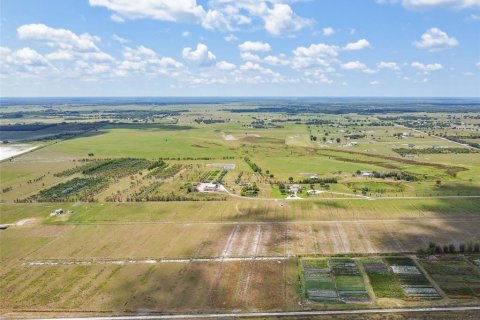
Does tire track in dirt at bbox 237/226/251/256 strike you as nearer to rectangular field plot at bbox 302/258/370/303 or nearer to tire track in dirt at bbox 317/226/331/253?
rectangular field plot at bbox 302/258/370/303

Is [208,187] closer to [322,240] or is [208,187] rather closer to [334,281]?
[322,240]

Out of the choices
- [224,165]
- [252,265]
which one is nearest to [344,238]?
[252,265]

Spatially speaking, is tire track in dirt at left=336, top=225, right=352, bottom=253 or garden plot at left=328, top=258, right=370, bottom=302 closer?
garden plot at left=328, top=258, right=370, bottom=302

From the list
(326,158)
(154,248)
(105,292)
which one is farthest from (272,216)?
(326,158)

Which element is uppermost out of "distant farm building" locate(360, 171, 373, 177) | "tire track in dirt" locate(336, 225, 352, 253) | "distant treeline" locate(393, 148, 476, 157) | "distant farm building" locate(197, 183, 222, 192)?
"distant treeline" locate(393, 148, 476, 157)

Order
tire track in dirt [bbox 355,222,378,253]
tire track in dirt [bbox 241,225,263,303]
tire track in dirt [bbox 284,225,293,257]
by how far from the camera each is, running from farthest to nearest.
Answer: tire track in dirt [bbox 355,222,378,253] → tire track in dirt [bbox 284,225,293,257] → tire track in dirt [bbox 241,225,263,303]

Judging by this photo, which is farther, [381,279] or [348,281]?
[381,279]

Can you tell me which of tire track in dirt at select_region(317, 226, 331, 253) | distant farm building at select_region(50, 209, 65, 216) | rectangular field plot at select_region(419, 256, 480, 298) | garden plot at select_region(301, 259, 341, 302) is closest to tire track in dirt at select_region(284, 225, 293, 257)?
garden plot at select_region(301, 259, 341, 302)
